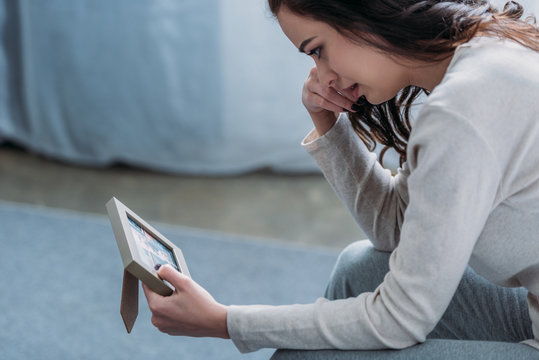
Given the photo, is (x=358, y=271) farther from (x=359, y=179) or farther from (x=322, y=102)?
(x=322, y=102)

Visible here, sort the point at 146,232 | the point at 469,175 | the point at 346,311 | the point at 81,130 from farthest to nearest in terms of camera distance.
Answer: the point at 81,130
the point at 146,232
the point at 346,311
the point at 469,175

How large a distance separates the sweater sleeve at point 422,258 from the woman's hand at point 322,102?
11.2 inches

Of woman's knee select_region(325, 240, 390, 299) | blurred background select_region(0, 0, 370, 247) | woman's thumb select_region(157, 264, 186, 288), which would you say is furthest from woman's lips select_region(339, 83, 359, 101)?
blurred background select_region(0, 0, 370, 247)

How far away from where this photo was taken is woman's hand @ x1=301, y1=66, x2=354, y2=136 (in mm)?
1016

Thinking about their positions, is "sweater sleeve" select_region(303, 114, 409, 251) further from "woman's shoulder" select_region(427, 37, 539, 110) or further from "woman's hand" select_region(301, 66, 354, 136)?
"woman's shoulder" select_region(427, 37, 539, 110)

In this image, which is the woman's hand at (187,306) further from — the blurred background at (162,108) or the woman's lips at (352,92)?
the blurred background at (162,108)

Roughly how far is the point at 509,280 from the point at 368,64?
11.6 inches

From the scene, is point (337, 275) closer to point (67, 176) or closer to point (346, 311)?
point (346, 311)

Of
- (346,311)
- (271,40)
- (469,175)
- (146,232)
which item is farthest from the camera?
(271,40)

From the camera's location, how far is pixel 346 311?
81 cm

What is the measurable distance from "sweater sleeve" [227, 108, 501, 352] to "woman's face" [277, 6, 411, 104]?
5.7 inches

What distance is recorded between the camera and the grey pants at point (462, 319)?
0.79 meters

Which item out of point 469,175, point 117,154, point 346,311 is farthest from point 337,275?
point 117,154

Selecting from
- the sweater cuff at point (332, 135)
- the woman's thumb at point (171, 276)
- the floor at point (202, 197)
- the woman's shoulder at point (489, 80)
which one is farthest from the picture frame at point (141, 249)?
the floor at point (202, 197)
